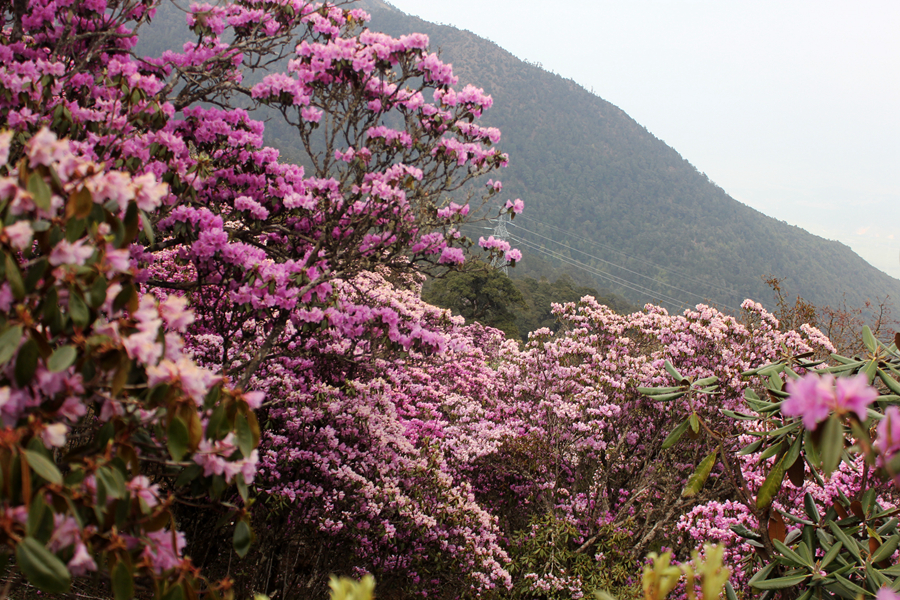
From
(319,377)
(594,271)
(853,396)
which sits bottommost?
(319,377)

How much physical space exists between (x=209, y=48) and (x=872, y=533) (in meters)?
6.04

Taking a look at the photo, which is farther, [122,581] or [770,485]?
[770,485]

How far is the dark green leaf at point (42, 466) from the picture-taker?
115 centimetres

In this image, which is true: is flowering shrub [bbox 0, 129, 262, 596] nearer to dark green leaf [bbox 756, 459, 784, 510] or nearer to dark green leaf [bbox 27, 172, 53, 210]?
dark green leaf [bbox 27, 172, 53, 210]

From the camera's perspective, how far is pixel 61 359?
126 cm

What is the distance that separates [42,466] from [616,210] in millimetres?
108426

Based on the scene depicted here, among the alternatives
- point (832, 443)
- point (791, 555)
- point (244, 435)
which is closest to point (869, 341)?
point (791, 555)

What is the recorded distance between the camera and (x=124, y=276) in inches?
58.4

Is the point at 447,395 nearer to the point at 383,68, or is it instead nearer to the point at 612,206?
the point at 383,68

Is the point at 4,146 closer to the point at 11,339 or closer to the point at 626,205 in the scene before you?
the point at 11,339

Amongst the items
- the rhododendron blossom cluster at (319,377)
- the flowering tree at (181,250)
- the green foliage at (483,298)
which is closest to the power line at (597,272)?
the green foliage at (483,298)

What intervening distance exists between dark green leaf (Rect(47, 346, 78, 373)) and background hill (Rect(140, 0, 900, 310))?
59.9 m

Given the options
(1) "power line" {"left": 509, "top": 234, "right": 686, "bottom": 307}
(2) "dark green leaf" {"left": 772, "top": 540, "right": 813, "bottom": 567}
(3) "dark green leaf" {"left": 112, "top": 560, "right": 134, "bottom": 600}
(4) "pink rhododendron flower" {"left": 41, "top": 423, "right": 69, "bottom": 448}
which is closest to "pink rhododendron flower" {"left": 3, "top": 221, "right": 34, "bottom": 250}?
(4) "pink rhododendron flower" {"left": 41, "top": 423, "right": 69, "bottom": 448}

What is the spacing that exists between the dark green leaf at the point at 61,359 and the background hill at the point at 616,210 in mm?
59939
